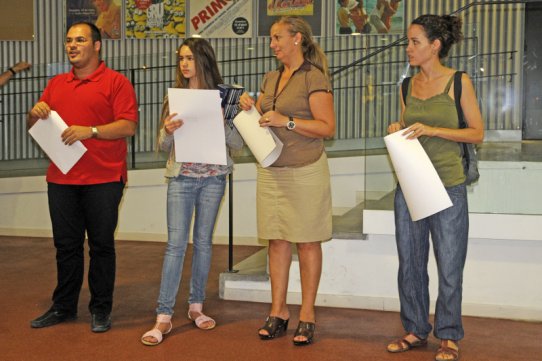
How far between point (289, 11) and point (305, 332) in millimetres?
6691

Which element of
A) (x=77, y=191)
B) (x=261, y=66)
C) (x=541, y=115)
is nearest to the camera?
(x=77, y=191)

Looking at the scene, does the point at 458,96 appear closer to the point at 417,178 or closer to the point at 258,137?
the point at 417,178

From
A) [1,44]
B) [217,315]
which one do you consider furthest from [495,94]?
[1,44]

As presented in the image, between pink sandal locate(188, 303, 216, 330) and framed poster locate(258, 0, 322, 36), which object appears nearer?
pink sandal locate(188, 303, 216, 330)

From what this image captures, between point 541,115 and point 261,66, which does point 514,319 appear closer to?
point 261,66

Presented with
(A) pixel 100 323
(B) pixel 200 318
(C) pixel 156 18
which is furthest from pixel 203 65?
(C) pixel 156 18

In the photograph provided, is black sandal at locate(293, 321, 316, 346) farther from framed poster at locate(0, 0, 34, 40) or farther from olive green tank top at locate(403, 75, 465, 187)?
framed poster at locate(0, 0, 34, 40)

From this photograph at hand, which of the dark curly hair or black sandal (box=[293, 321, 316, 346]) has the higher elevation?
the dark curly hair

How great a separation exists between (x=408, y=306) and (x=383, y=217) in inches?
38.7

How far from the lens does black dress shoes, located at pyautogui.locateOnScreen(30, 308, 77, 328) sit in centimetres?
436

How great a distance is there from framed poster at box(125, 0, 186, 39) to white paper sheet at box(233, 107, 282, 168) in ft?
22.0

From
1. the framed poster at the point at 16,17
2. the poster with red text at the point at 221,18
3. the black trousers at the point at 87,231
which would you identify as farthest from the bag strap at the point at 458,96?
the framed poster at the point at 16,17

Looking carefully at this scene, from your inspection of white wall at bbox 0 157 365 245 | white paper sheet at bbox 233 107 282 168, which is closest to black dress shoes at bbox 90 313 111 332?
white paper sheet at bbox 233 107 282 168

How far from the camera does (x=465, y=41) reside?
4973 millimetres
